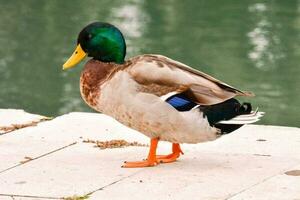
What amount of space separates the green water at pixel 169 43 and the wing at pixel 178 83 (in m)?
4.14

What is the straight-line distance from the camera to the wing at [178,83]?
20.2ft

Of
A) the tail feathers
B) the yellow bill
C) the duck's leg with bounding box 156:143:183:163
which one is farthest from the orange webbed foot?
the yellow bill

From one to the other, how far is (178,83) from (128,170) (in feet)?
2.12

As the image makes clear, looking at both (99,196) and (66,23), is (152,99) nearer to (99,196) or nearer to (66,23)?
(99,196)

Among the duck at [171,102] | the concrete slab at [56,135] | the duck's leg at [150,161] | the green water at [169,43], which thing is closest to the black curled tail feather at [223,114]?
the duck at [171,102]

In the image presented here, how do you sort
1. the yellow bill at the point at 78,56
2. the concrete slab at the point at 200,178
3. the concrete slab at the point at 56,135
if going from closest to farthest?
1. the concrete slab at the point at 200,178
2. the yellow bill at the point at 78,56
3. the concrete slab at the point at 56,135

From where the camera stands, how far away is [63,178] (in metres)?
6.09

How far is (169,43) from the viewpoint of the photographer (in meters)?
15.6

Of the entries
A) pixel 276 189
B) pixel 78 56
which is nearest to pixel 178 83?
pixel 78 56

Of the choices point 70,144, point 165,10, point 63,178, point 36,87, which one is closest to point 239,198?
point 63,178

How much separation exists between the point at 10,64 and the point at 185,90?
8393 mm

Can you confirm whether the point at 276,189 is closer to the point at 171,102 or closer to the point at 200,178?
the point at 200,178

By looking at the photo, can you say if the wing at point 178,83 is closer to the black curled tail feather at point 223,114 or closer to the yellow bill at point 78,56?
the black curled tail feather at point 223,114

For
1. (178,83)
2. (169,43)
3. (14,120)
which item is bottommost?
(14,120)
